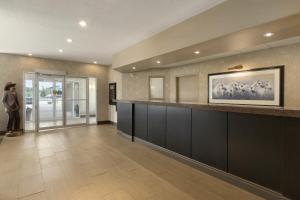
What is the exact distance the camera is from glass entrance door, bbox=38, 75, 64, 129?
23.1 feet

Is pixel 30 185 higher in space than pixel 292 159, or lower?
lower

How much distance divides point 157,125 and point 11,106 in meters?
5.33

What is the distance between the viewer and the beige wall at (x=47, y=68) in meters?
6.28

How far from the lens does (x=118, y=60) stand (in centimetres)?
594

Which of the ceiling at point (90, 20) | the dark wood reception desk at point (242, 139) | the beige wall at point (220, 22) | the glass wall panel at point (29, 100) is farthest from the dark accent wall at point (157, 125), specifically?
the glass wall panel at point (29, 100)

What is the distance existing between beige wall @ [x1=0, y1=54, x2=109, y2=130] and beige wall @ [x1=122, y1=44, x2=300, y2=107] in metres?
1.90

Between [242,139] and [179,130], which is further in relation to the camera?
[179,130]

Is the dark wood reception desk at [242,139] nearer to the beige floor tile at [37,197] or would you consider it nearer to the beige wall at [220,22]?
the beige wall at [220,22]

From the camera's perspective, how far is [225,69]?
5117 millimetres

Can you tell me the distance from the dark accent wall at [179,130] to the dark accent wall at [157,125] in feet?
0.61

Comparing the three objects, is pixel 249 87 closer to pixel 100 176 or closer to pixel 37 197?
pixel 100 176

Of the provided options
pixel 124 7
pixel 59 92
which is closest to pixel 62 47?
pixel 59 92

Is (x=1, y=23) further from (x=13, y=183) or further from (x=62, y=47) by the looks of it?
(x=13, y=183)

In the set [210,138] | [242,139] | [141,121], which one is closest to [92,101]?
[141,121]
